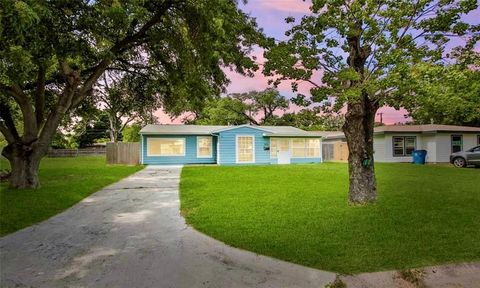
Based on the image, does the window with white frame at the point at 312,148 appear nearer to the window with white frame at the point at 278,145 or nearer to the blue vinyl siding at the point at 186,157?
the window with white frame at the point at 278,145

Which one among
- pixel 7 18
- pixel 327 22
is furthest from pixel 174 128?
pixel 7 18

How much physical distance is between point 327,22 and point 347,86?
141cm

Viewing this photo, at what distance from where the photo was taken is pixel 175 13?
1109 cm

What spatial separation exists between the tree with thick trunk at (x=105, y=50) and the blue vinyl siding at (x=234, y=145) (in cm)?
959

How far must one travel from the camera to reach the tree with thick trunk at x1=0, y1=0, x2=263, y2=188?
21.4 ft

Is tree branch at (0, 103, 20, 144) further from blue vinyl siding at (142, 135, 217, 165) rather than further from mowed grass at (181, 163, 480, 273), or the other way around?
blue vinyl siding at (142, 135, 217, 165)

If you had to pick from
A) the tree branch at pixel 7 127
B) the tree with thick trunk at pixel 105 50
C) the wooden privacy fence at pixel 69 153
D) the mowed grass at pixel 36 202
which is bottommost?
the mowed grass at pixel 36 202

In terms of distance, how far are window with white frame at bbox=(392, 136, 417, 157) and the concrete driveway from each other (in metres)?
24.8

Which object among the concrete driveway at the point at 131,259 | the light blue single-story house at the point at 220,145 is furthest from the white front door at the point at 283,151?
the concrete driveway at the point at 131,259

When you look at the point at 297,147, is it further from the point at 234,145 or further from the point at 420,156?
the point at 420,156

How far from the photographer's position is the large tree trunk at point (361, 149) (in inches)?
329

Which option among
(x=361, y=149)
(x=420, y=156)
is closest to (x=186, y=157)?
(x=420, y=156)

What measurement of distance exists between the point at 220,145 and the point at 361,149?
745 inches

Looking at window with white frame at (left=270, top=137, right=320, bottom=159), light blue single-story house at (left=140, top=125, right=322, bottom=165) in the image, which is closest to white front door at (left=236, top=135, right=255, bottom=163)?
light blue single-story house at (left=140, top=125, right=322, bottom=165)
